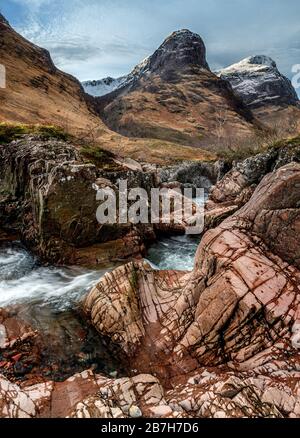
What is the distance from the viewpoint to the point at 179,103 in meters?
134

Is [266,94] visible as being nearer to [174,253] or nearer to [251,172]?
[251,172]

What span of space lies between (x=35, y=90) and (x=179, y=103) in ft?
210

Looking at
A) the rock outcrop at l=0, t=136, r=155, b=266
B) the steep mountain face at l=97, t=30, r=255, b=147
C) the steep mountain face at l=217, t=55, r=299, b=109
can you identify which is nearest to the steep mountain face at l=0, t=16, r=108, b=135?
the steep mountain face at l=97, t=30, r=255, b=147

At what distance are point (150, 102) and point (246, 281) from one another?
13090cm

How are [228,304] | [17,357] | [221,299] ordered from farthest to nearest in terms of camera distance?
[17,357] → [221,299] → [228,304]

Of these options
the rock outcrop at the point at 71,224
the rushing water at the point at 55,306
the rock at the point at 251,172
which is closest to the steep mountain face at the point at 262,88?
the rock at the point at 251,172

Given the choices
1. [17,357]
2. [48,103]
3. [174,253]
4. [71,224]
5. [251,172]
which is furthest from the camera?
[48,103]

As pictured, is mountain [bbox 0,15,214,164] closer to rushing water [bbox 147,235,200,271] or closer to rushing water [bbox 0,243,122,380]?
rushing water [bbox 147,235,200,271]

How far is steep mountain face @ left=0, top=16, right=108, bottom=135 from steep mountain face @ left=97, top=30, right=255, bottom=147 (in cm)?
1856

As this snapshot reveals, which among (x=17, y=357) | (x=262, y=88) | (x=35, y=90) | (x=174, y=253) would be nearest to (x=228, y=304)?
(x=17, y=357)

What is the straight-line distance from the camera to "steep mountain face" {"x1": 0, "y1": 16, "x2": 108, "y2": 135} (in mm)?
66125

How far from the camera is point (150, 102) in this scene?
428 feet

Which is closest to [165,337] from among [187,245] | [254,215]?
[254,215]

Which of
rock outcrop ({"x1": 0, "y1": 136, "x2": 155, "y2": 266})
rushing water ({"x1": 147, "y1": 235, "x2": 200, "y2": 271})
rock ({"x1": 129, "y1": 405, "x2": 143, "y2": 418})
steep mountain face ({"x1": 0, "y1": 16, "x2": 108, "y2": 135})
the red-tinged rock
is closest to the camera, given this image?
rock ({"x1": 129, "y1": 405, "x2": 143, "y2": 418})
